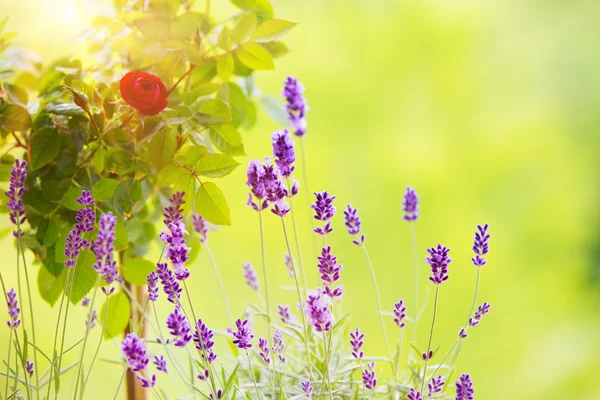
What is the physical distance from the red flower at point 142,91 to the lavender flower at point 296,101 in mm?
115

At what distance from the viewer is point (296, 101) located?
1.61ft

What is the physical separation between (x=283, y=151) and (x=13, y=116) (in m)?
0.28

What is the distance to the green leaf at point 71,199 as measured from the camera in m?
0.50

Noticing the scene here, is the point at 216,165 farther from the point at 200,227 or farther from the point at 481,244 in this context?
the point at 481,244

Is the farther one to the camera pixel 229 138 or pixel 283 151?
pixel 229 138

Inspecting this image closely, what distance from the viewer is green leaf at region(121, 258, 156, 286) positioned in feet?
1.82

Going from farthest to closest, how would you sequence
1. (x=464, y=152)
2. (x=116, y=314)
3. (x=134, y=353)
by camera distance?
(x=464, y=152), (x=116, y=314), (x=134, y=353)

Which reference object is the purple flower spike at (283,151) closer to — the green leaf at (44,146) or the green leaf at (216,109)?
the green leaf at (216,109)

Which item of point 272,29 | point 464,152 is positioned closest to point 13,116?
point 272,29

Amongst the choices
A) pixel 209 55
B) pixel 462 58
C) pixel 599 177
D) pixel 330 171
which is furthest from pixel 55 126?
pixel 599 177

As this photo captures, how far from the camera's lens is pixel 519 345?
1277mm

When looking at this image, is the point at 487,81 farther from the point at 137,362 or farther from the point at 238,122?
the point at 137,362

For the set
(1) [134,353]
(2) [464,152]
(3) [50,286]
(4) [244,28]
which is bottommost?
(1) [134,353]

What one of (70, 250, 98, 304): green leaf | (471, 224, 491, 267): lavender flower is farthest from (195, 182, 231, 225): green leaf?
(471, 224, 491, 267): lavender flower
